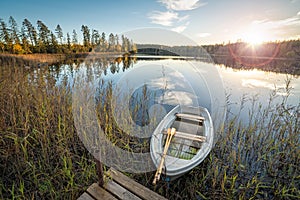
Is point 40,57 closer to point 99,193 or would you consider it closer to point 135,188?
point 99,193

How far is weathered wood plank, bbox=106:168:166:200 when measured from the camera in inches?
71.6

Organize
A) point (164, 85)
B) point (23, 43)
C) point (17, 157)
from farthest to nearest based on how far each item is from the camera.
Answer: point (23, 43) → point (164, 85) → point (17, 157)

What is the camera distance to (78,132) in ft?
10.00

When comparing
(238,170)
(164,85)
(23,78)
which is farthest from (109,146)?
(23,78)

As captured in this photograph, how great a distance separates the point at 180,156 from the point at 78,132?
208 centimetres

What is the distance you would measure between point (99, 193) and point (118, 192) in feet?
0.75

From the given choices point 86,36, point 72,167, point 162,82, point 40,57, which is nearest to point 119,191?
point 72,167

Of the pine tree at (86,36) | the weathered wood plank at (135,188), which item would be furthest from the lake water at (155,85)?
the pine tree at (86,36)

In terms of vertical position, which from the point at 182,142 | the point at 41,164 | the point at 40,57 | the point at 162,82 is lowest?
the point at 41,164

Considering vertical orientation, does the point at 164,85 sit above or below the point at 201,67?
below

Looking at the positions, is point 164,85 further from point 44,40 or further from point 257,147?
point 44,40

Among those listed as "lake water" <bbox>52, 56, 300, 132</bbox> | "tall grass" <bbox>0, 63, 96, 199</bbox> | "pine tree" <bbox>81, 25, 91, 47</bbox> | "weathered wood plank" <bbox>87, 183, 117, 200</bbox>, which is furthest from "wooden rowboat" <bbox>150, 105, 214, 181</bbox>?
"pine tree" <bbox>81, 25, 91, 47</bbox>

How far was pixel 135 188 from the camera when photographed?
1917 mm

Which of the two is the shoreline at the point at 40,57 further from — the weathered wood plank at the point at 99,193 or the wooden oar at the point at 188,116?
the weathered wood plank at the point at 99,193
